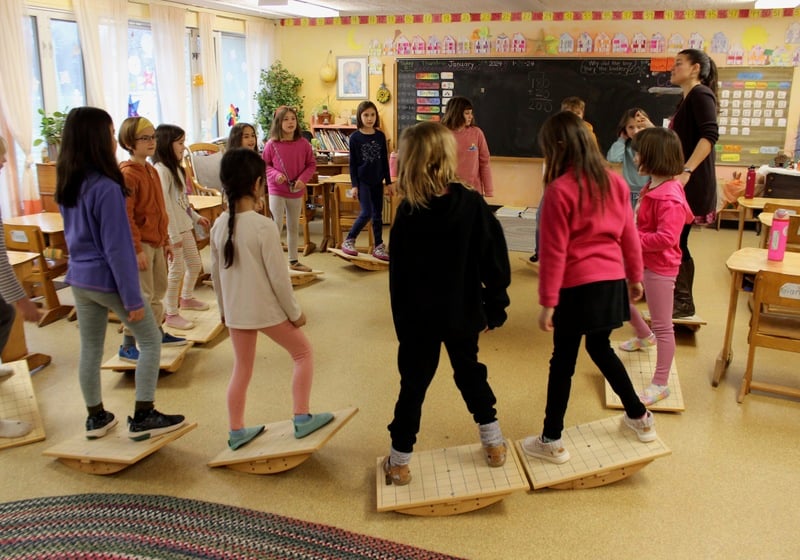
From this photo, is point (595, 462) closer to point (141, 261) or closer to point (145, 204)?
point (141, 261)

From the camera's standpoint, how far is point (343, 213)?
596 centimetres

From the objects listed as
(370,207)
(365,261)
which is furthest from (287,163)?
(365,261)

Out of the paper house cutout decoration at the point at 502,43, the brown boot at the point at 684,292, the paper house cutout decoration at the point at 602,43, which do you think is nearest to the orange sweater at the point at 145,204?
the brown boot at the point at 684,292

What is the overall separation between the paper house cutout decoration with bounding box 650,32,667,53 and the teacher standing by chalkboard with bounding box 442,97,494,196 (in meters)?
3.36

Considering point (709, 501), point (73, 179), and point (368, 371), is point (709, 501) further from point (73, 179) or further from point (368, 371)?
point (73, 179)

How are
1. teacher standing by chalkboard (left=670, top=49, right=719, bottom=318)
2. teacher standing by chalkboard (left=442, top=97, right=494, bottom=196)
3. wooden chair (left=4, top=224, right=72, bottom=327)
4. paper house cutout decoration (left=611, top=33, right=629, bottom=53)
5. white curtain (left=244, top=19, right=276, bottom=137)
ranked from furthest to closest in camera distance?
white curtain (left=244, top=19, right=276, bottom=137)
paper house cutout decoration (left=611, top=33, right=629, bottom=53)
teacher standing by chalkboard (left=442, top=97, right=494, bottom=196)
wooden chair (left=4, top=224, right=72, bottom=327)
teacher standing by chalkboard (left=670, top=49, right=719, bottom=318)

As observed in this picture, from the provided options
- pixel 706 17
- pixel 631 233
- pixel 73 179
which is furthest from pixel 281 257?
pixel 706 17

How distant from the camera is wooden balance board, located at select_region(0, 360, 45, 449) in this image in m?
2.55

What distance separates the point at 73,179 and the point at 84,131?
6.6 inches

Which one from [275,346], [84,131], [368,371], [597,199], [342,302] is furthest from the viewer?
[342,302]

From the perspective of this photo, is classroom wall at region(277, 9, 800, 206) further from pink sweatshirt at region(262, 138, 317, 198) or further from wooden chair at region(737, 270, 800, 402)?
wooden chair at region(737, 270, 800, 402)

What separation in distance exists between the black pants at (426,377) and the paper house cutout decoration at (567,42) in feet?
19.0

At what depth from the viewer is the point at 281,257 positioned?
213 cm

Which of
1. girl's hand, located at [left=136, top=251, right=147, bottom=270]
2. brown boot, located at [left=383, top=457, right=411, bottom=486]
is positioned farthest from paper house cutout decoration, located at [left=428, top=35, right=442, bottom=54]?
brown boot, located at [left=383, top=457, right=411, bottom=486]
